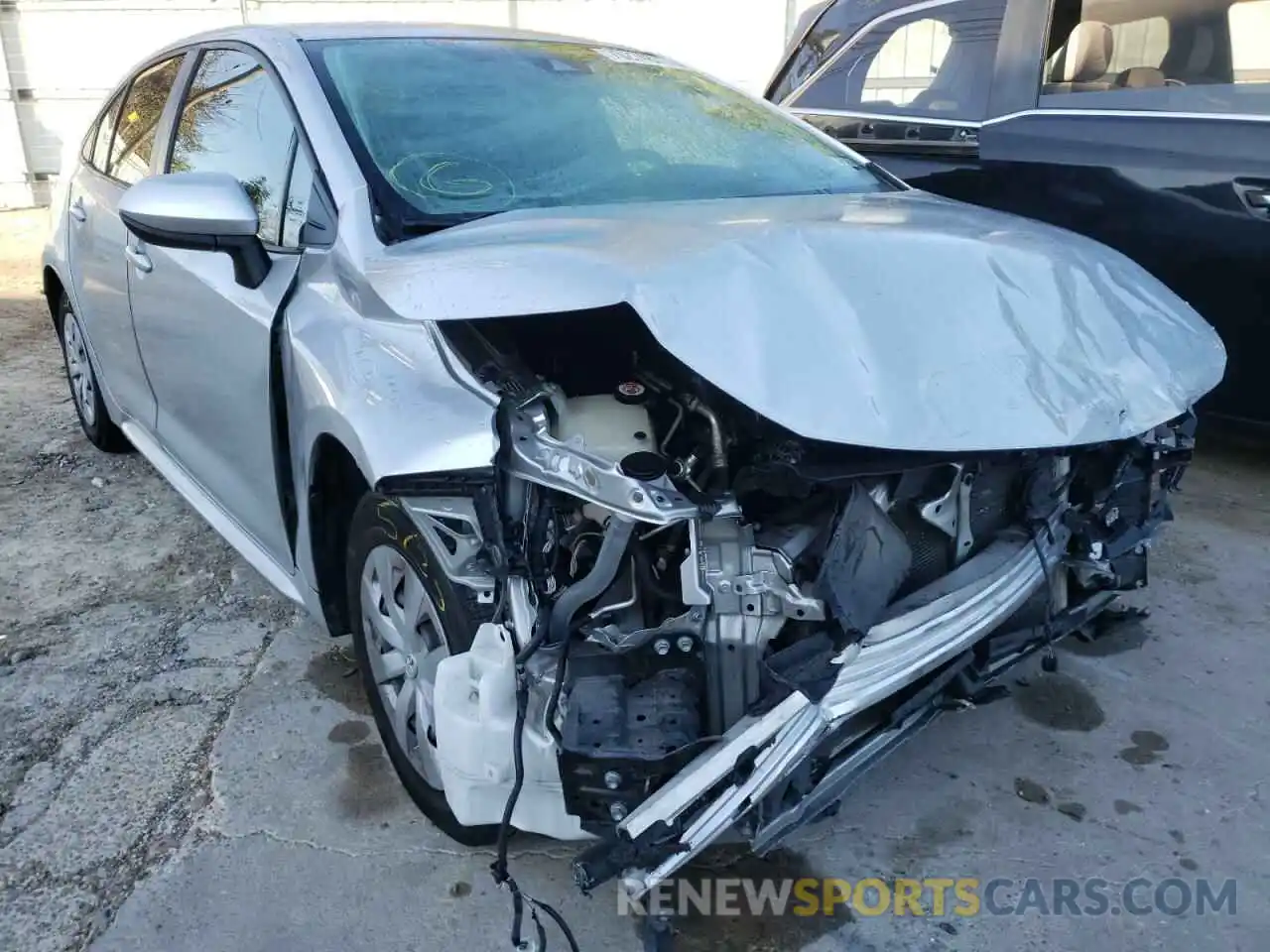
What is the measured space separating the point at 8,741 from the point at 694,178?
7.30 ft

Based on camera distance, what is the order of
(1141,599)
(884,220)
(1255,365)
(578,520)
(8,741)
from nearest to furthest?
(578,520), (884,220), (8,741), (1141,599), (1255,365)

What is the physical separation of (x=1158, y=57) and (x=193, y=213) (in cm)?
346

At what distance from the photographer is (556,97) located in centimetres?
281

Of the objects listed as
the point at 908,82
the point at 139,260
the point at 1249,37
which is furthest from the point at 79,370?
the point at 1249,37

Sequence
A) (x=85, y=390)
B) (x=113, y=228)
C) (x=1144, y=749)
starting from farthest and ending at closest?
(x=85, y=390) → (x=113, y=228) → (x=1144, y=749)

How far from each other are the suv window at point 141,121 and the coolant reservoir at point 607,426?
2128mm

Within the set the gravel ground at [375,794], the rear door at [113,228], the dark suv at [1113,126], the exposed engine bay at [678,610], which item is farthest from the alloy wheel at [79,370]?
the dark suv at [1113,126]

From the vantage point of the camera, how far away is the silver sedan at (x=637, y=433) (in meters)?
1.79

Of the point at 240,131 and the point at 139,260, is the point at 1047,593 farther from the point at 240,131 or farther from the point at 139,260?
the point at 139,260

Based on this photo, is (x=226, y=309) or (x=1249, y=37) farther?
(x=1249, y=37)

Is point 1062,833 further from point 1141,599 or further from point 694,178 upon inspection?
point 694,178

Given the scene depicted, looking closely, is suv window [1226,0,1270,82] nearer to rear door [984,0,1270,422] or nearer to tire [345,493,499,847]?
rear door [984,0,1270,422]

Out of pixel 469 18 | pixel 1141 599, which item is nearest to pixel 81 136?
pixel 1141 599

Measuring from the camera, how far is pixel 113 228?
3490mm
